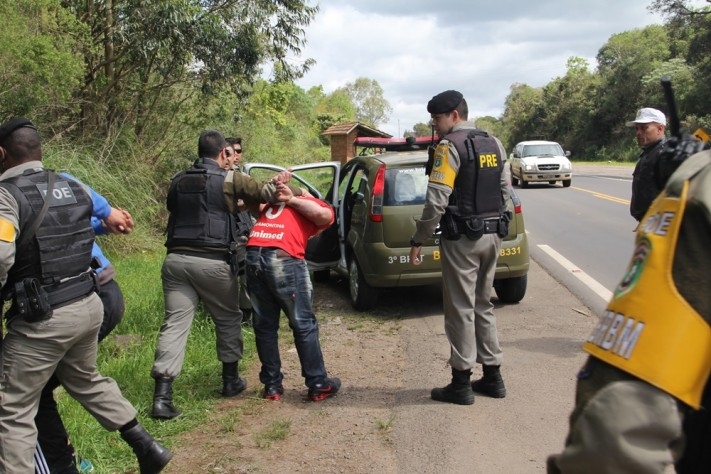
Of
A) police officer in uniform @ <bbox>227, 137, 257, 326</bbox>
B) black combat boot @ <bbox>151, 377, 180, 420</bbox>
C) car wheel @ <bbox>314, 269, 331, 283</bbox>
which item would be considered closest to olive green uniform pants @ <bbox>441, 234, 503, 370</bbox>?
police officer in uniform @ <bbox>227, 137, 257, 326</bbox>

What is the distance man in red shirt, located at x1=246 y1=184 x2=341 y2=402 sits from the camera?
4.39 meters

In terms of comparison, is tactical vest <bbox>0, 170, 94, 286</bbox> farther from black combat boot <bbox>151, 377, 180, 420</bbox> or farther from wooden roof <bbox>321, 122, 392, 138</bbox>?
wooden roof <bbox>321, 122, 392, 138</bbox>

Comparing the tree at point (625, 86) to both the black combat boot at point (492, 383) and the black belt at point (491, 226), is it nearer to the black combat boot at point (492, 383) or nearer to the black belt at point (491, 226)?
the black belt at point (491, 226)

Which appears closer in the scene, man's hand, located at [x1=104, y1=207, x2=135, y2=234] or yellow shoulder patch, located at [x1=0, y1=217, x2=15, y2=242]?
yellow shoulder patch, located at [x1=0, y1=217, x2=15, y2=242]

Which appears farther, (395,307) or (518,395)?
(395,307)

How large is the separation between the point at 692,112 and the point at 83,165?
39.5 metres

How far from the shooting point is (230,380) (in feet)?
15.0

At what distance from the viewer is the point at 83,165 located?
967 centimetres

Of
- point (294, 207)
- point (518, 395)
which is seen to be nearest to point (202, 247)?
point (294, 207)

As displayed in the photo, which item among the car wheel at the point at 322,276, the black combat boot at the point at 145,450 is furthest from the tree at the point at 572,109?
the black combat boot at the point at 145,450

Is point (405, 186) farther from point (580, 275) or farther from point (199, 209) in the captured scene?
point (580, 275)

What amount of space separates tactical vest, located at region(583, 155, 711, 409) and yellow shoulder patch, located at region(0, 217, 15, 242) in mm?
2495

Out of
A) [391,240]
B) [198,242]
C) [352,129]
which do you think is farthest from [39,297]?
[352,129]

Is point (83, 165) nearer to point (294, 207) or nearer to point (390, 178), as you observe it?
point (390, 178)
